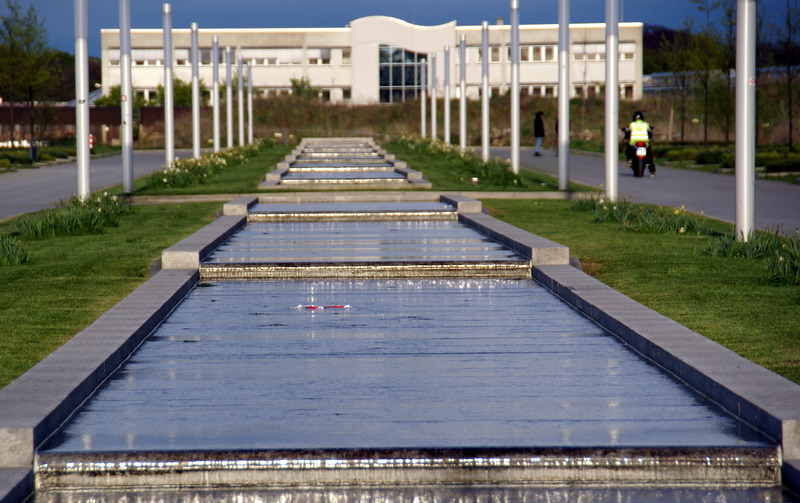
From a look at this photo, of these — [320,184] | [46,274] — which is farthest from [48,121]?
[46,274]

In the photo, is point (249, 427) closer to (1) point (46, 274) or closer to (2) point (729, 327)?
(2) point (729, 327)

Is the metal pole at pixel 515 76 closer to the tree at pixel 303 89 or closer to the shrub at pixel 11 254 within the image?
the shrub at pixel 11 254

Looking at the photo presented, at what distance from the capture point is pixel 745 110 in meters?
13.3

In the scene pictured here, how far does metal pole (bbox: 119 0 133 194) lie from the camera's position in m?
24.0

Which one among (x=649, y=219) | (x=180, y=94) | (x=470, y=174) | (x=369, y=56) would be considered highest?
(x=369, y=56)

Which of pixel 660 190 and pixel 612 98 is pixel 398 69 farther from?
pixel 612 98

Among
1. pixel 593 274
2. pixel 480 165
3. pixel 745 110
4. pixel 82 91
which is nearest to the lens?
pixel 593 274

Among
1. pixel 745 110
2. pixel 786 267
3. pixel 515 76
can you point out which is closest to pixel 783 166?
pixel 515 76

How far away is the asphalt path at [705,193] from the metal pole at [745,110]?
1.42 ft

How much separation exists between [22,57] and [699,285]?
49261 millimetres

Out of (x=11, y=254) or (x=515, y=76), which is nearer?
(x=11, y=254)

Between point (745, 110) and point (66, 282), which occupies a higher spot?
point (745, 110)

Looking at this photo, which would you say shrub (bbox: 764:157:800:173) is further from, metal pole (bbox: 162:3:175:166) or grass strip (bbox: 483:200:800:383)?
metal pole (bbox: 162:3:175:166)

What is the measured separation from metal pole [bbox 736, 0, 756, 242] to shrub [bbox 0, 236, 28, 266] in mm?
8004
